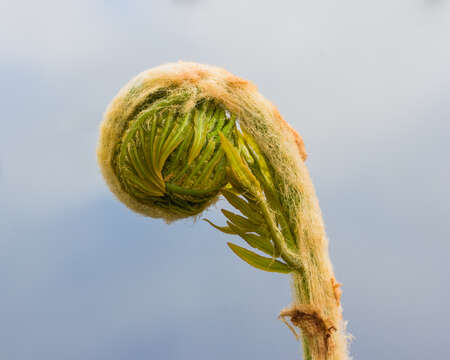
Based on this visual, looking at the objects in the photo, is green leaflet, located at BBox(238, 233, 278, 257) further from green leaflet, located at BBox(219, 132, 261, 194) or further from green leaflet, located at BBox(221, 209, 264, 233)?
green leaflet, located at BBox(219, 132, 261, 194)

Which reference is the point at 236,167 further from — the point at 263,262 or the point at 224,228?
the point at 263,262

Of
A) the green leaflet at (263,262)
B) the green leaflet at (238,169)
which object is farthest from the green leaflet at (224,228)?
the green leaflet at (238,169)

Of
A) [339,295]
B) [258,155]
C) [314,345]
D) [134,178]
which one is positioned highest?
[258,155]

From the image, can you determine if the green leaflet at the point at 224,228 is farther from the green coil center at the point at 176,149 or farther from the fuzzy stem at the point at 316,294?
the fuzzy stem at the point at 316,294

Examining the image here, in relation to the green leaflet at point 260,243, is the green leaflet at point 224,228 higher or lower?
higher

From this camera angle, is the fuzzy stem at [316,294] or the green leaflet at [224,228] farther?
the green leaflet at [224,228]

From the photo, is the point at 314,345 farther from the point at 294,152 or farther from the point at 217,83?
the point at 217,83

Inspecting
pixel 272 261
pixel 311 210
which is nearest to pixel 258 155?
pixel 311 210

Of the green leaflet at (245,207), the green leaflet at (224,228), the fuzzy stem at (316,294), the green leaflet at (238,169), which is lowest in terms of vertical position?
the fuzzy stem at (316,294)
